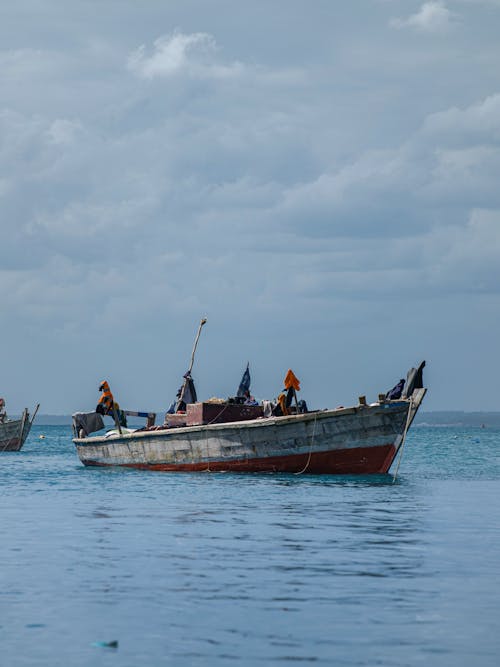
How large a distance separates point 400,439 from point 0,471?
68.2 ft

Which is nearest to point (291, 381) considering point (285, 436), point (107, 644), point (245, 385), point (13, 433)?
point (285, 436)

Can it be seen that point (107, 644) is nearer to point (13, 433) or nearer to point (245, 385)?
point (245, 385)

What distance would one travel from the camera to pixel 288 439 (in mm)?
35125

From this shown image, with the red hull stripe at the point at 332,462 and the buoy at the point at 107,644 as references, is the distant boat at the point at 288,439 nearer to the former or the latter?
the red hull stripe at the point at 332,462

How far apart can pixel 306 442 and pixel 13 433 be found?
3979 cm

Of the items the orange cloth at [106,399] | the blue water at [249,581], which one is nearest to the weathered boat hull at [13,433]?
the orange cloth at [106,399]

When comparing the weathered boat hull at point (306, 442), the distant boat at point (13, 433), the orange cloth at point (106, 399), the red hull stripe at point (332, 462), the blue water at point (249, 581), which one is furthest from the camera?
the distant boat at point (13, 433)

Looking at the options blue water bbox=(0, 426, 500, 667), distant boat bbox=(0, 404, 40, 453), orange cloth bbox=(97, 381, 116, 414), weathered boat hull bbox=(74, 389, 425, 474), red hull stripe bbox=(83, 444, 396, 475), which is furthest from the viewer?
distant boat bbox=(0, 404, 40, 453)

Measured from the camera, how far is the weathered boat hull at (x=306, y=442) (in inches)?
1347

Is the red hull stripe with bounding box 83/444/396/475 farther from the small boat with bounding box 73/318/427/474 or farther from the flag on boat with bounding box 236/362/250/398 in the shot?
the flag on boat with bounding box 236/362/250/398

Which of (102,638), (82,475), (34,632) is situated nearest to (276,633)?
(102,638)

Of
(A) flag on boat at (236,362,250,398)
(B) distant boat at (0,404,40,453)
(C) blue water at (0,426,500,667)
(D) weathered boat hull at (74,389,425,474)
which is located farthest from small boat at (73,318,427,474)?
(B) distant boat at (0,404,40,453)

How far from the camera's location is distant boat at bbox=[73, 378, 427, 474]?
112 feet

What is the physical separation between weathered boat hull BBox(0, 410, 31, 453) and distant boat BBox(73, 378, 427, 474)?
33.1 metres
